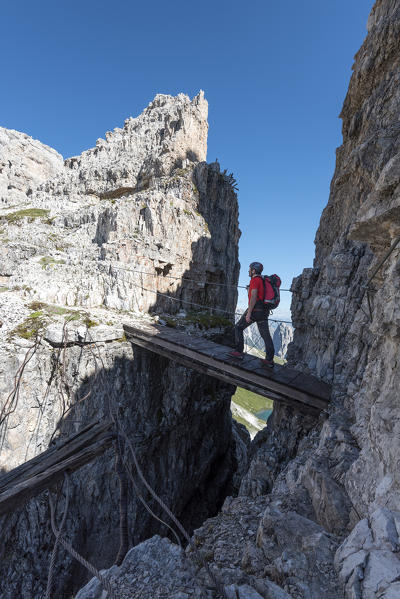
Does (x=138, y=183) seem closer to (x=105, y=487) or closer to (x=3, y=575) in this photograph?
(x=105, y=487)

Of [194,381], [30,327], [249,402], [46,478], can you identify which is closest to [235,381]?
[46,478]

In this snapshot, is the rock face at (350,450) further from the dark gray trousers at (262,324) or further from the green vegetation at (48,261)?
the green vegetation at (48,261)

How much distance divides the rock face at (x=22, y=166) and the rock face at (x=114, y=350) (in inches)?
608

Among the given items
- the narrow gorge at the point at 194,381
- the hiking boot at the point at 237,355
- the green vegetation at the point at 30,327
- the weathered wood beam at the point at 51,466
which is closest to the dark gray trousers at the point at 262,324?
the hiking boot at the point at 237,355

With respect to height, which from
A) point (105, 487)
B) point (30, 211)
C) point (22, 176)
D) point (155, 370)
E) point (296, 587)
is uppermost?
point (22, 176)

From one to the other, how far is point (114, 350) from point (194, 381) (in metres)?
6.59

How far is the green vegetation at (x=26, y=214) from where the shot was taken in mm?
20812

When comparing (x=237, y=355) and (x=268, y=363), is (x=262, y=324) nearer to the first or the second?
(x=268, y=363)

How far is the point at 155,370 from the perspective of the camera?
1480 cm

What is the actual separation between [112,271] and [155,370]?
7249 mm

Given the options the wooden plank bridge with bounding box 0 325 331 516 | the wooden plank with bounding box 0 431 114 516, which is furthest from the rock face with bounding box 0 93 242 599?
the wooden plank bridge with bounding box 0 325 331 516

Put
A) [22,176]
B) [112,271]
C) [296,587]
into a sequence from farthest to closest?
[22,176] → [112,271] → [296,587]

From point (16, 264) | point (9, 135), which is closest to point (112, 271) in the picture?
point (16, 264)

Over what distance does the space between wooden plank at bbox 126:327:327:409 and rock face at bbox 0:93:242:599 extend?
74.6 inches
